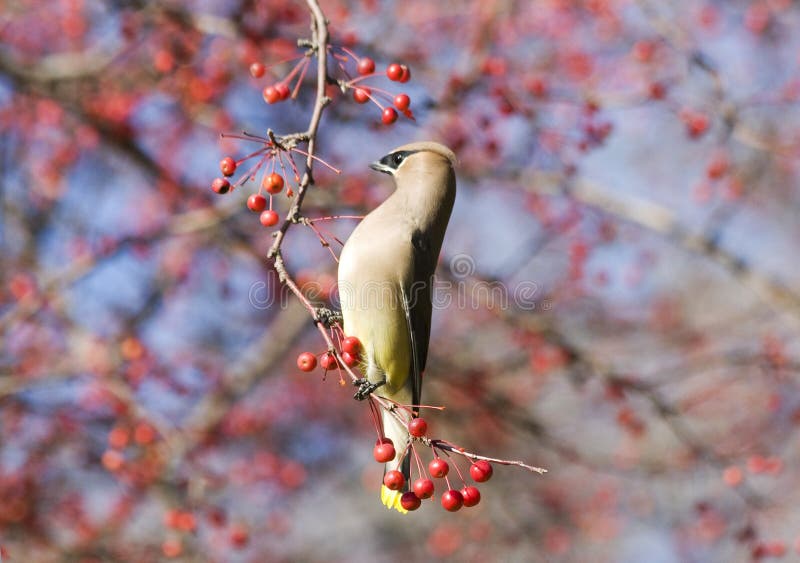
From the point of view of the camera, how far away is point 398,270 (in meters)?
2.54

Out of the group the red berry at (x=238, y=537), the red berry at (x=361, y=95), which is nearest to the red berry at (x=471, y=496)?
the red berry at (x=361, y=95)

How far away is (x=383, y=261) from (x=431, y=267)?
0.28 m

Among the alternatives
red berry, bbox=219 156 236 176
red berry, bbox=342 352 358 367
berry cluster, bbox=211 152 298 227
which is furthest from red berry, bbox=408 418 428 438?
red berry, bbox=219 156 236 176

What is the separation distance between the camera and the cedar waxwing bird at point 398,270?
8.19 ft

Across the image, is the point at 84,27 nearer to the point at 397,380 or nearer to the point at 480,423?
the point at 480,423

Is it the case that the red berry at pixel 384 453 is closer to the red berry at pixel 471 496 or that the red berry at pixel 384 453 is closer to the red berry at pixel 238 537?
the red berry at pixel 471 496

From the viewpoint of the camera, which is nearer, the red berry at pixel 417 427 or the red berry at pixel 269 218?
the red berry at pixel 417 427

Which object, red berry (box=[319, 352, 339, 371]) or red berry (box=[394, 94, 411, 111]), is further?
red berry (box=[394, 94, 411, 111])

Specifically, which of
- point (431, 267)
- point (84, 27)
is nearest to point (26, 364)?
point (84, 27)

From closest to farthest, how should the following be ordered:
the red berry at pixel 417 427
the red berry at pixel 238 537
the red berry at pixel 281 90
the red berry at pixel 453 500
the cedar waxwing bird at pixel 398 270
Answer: the red berry at pixel 417 427
the red berry at pixel 453 500
the red berry at pixel 281 90
the cedar waxwing bird at pixel 398 270
the red berry at pixel 238 537

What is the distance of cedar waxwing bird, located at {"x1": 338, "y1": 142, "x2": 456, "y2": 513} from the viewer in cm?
250

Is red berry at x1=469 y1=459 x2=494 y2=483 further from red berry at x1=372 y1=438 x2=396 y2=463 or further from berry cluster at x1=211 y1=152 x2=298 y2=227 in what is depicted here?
berry cluster at x1=211 y1=152 x2=298 y2=227

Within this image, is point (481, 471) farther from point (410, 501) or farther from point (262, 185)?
point (262, 185)

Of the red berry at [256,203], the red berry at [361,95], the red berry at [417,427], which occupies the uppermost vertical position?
the red berry at [361,95]
